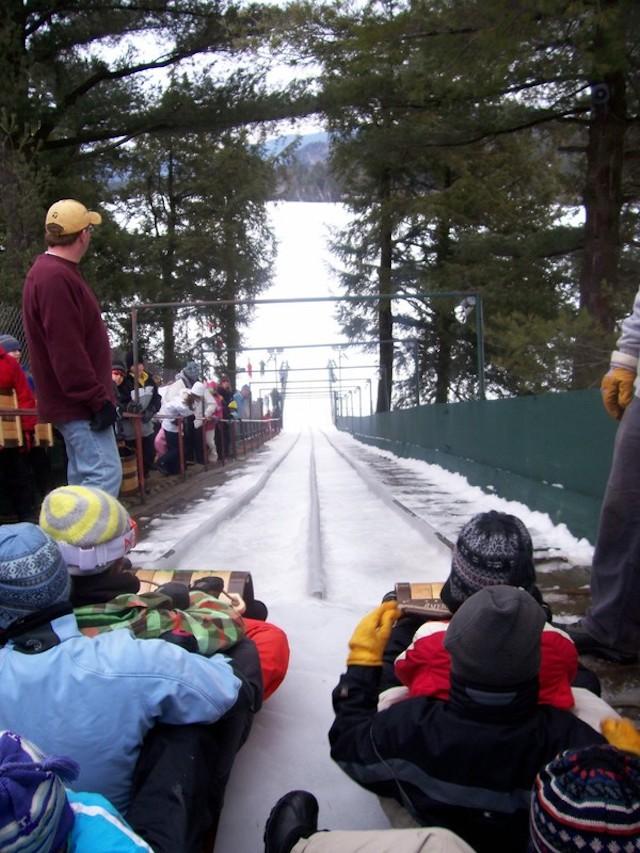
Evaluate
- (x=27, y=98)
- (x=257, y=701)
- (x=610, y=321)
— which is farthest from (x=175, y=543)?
(x=27, y=98)

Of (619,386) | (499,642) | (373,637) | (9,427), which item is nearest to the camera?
(499,642)

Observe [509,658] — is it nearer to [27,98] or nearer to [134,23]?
[27,98]

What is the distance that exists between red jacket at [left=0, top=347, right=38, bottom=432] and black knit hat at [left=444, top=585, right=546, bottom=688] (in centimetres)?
455

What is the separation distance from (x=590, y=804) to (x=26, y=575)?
1.03m

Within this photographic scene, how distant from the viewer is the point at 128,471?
6.59 m

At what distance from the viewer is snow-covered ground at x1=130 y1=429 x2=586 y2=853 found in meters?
1.84

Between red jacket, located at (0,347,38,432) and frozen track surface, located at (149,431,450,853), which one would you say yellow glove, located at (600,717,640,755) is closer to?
frozen track surface, located at (149,431,450,853)

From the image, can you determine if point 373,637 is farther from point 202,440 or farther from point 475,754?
point 202,440

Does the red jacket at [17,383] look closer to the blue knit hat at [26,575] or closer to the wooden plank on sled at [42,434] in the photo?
the wooden plank on sled at [42,434]

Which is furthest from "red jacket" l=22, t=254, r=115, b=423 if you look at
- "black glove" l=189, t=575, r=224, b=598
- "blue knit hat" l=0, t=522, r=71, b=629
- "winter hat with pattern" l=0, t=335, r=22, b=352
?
"winter hat with pattern" l=0, t=335, r=22, b=352

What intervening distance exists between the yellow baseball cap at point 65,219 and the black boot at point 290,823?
2.29 meters

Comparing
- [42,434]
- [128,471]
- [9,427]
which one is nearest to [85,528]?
[9,427]

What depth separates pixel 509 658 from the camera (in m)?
1.30

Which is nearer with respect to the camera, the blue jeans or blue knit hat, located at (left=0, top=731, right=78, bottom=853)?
blue knit hat, located at (left=0, top=731, right=78, bottom=853)
